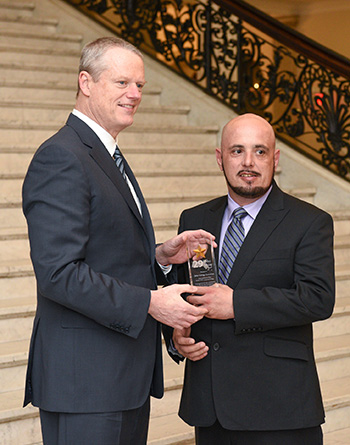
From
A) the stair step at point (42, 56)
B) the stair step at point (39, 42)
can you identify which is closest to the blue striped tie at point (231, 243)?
the stair step at point (42, 56)

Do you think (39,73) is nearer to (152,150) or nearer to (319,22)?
(152,150)

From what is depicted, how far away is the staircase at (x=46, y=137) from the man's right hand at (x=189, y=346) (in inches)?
51.3

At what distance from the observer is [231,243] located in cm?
258

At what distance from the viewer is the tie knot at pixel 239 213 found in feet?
8.55

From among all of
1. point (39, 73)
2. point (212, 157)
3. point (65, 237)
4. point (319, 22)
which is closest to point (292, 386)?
point (65, 237)

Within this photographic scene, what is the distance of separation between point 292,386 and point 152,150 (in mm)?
3976

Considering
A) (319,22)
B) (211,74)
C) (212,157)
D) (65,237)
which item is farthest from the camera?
(319,22)

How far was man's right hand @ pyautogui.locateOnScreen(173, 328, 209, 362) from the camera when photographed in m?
2.49

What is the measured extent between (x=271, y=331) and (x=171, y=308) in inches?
19.3

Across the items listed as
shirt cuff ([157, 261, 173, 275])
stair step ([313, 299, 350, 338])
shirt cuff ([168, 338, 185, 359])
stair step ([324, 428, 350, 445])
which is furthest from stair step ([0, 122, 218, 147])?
shirt cuff ([168, 338, 185, 359])

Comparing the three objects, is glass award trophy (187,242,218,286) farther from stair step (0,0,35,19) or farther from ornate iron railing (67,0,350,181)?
stair step (0,0,35,19)

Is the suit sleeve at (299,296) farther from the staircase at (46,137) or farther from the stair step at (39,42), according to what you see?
the stair step at (39,42)

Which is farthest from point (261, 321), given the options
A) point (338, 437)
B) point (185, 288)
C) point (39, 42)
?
point (39, 42)

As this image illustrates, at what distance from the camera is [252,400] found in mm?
2465
